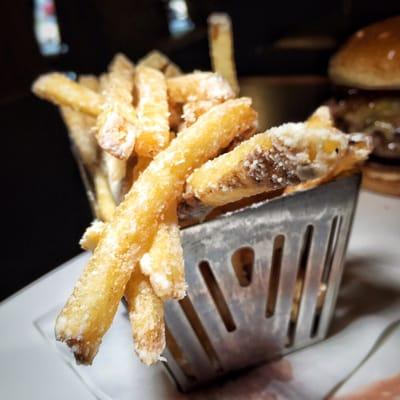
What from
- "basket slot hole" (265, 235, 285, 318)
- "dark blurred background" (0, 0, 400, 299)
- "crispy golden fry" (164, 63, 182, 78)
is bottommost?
Answer: "dark blurred background" (0, 0, 400, 299)

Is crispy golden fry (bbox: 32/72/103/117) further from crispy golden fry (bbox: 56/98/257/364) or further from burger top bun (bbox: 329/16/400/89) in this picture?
burger top bun (bbox: 329/16/400/89)

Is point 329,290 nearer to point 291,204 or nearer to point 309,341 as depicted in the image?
point 309,341

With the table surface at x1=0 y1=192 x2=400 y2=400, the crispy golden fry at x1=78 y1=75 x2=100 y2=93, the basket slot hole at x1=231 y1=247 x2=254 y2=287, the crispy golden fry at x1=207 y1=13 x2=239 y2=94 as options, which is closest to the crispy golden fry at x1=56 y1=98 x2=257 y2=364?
the basket slot hole at x1=231 y1=247 x2=254 y2=287

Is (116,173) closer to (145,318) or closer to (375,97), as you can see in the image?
(145,318)

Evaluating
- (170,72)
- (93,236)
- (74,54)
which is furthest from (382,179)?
(74,54)

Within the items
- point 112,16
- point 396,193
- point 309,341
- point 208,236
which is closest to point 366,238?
point 396,193

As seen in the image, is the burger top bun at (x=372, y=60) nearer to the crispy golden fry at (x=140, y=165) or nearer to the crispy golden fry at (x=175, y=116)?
the crispy golden fry at (x=175, y=116)

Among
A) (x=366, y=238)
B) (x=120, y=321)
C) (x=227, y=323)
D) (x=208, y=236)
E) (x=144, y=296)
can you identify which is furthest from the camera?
(x=366, y=238)
